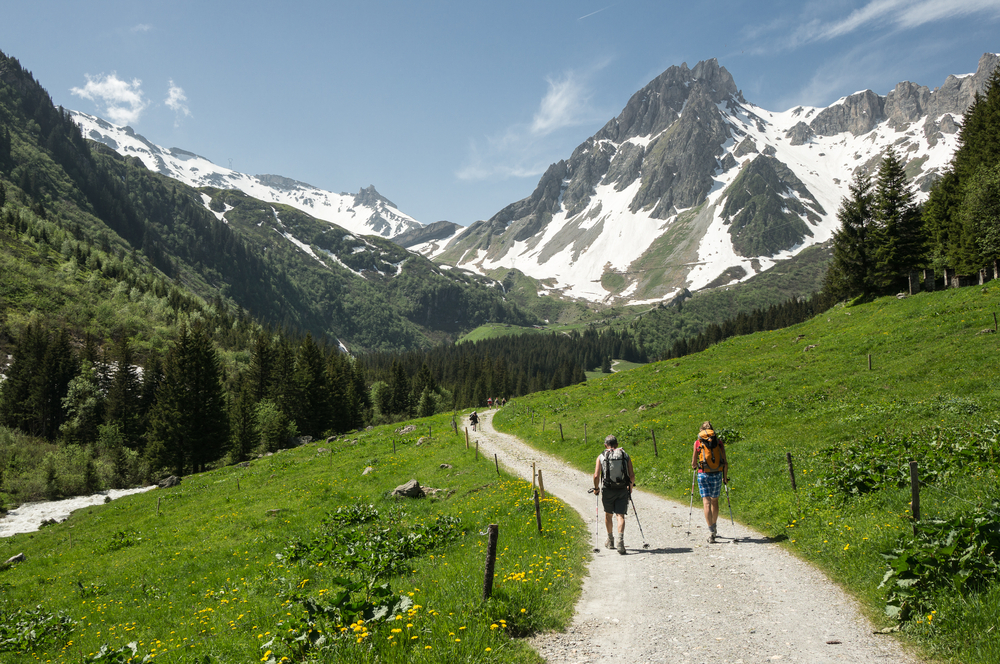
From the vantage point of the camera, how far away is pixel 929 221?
46688mm

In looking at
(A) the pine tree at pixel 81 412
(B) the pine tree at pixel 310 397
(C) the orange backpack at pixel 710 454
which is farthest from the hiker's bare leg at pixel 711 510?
(A) the pine tree at pixel 81 412

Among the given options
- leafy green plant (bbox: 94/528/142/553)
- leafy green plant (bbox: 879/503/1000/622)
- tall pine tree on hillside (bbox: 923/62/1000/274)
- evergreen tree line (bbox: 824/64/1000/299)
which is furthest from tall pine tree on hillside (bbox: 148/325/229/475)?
tall pine tree on hillside (bbox: 923/62/1000/274)

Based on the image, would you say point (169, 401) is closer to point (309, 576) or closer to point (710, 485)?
point (309, 576)

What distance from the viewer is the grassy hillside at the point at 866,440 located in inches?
288

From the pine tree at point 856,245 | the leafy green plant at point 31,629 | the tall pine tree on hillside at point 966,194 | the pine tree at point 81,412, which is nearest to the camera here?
the leafy green plant at point 31,629

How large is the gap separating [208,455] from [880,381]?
6621cm

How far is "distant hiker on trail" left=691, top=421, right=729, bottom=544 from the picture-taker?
1328cm

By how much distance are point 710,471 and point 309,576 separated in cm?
1245

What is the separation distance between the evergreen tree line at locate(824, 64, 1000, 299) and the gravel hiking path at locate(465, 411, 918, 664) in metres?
43.9

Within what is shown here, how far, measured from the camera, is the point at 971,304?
1248 inches

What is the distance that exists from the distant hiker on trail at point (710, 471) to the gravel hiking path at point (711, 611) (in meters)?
0.79

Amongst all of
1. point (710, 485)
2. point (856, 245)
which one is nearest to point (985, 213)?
point (856, 245)

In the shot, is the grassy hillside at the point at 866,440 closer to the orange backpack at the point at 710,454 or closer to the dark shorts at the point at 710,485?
the dark shorts at the point at 710,485

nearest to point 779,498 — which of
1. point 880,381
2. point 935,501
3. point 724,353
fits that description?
point 935,501
